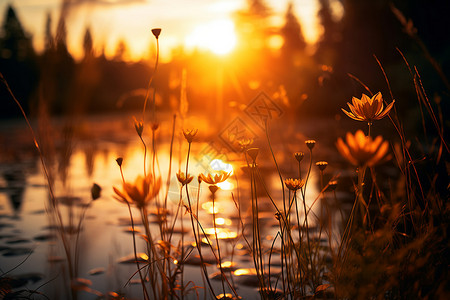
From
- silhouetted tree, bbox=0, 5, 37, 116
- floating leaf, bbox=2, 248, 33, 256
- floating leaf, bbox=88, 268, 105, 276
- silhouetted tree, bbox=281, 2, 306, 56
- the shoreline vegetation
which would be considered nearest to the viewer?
the shoreline vegetation

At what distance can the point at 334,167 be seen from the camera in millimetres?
4734

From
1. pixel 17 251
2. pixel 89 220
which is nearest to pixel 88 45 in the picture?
pixel 17 251

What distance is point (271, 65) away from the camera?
27.8m

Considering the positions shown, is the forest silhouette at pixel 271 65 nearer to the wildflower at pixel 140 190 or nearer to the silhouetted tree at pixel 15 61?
the silhouetted tree at pixel 15 61

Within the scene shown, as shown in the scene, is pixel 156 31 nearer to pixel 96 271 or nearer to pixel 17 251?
pixel 96 271

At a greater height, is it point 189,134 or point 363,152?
point 189,134

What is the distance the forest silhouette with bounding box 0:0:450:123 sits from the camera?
4.05 feet

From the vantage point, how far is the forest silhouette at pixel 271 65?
4.05ft

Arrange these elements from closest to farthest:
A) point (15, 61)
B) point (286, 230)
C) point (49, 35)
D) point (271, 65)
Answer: point (49, 35)
point (286, 230)
point (15, 61)
point (271, 65)

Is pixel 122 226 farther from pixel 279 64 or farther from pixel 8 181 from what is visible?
pixel 279 64

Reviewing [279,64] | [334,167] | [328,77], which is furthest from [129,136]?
[279,64]

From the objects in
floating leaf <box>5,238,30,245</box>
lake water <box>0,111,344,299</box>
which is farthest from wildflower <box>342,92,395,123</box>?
floating leaf <box>5,238,30,245</box>

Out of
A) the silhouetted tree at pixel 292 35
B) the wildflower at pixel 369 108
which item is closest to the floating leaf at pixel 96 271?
the wildflower at pixel 369 108

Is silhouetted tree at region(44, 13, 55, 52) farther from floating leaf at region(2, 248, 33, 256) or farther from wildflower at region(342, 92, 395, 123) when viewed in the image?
floating leaf at region(2, 248, 33, 256)
